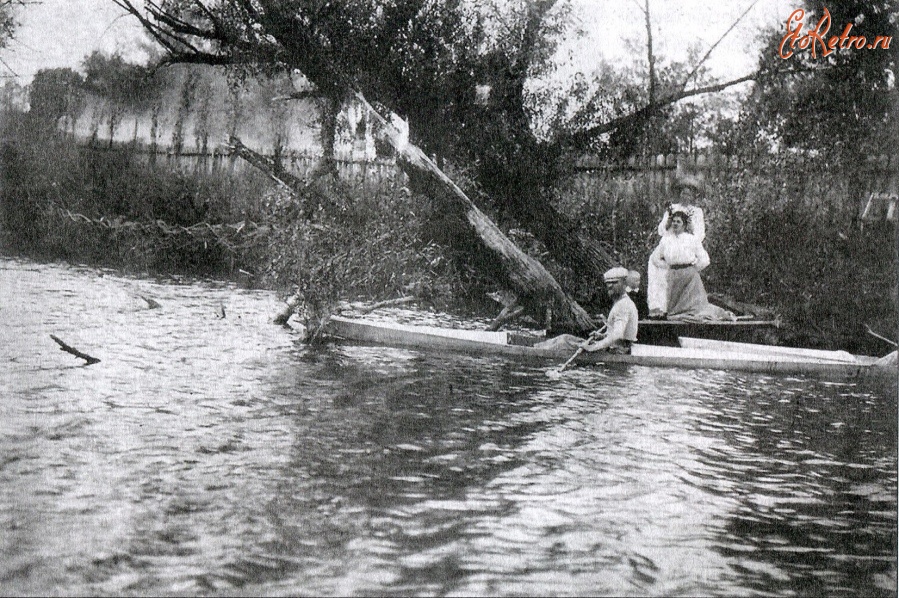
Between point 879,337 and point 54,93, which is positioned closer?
point 879,337

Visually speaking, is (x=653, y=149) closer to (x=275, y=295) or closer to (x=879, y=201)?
(x=879, y=201)

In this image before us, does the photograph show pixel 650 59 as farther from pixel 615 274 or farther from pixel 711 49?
pixel 615 274

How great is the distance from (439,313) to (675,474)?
2650 millimetres

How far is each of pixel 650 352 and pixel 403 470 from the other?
7.59 feet

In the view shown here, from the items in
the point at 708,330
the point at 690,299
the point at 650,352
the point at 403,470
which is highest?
the point at 690,299

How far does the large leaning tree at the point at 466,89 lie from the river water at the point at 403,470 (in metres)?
1.00

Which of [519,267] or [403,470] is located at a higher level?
[519,267]

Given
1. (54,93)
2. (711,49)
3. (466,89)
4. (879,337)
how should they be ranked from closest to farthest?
(879,337) → (54,93) → (711,49) → (466,89)

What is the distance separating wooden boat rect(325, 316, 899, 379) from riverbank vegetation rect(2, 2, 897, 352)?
0.16m

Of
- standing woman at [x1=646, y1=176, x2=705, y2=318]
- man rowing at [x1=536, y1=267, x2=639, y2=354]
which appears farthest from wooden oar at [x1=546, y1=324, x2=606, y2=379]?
standing woman at [x1=646, y1=176, x2=705, y2=318]

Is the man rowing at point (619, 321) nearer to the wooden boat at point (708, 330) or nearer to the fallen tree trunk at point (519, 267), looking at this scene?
the wooden boat at point (708, 330)

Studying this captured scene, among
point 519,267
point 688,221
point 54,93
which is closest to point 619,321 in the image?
point 688,221

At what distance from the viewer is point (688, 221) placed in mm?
5078

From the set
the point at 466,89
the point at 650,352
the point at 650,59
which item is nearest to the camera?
the point at 650,59
